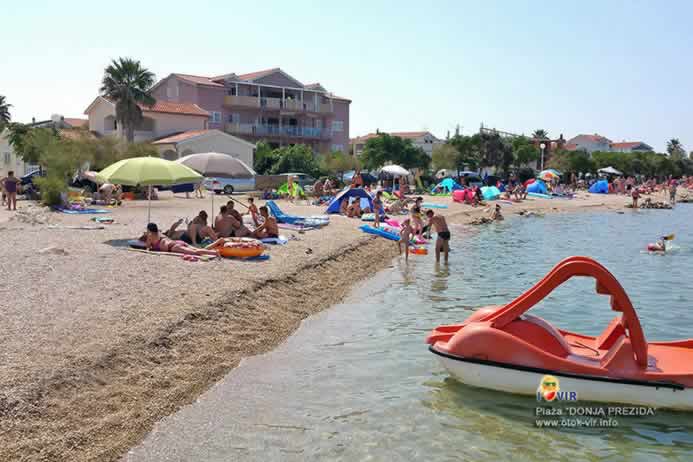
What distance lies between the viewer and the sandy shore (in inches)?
213

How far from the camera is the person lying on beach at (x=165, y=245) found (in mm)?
12648

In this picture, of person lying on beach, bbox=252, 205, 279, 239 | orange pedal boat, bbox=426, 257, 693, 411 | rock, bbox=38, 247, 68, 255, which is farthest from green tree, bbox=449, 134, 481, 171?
orange pedal boat, bbox=426, 257, 693, 411

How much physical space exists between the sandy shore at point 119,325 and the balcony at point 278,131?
38.8 meters

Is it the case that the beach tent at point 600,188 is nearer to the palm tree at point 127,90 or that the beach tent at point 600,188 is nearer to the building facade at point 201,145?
the building facade at point 201,145

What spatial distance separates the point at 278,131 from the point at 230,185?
67.6 ft

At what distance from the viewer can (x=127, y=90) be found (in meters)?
43.6

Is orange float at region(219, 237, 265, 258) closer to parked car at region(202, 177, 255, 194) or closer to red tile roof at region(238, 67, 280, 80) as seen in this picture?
parked car at region(202, 177, 255, 194)

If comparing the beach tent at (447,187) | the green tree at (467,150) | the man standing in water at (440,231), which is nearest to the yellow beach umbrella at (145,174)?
the man standing in water at (440,231)

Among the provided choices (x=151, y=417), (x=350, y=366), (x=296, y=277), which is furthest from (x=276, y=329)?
(x=151, y=417)

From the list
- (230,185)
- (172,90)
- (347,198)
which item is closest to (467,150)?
(172,90)

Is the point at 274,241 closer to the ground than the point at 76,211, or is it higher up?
closer to the ground

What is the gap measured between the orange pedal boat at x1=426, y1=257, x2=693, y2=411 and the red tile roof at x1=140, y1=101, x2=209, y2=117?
141 ft

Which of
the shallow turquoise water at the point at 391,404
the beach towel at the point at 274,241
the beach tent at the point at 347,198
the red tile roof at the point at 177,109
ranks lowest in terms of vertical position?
the shallow turquoise water at the point at 391,404

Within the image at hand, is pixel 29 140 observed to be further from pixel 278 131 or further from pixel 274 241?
pixel 278 131
